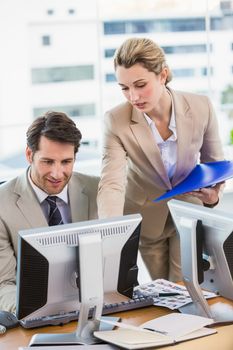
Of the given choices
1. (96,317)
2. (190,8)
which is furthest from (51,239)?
(190,8)

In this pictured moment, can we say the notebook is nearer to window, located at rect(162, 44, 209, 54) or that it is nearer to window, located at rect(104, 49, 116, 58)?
window, located at rect(104, 49, 116, 58)

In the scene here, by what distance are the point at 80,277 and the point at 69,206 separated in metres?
0.72

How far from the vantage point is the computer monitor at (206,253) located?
2.39 m

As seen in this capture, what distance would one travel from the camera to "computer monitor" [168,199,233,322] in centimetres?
239

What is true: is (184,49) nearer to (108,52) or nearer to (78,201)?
(108,52)

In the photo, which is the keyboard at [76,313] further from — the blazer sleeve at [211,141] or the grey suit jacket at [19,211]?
the blazer sleeve at [211,141]

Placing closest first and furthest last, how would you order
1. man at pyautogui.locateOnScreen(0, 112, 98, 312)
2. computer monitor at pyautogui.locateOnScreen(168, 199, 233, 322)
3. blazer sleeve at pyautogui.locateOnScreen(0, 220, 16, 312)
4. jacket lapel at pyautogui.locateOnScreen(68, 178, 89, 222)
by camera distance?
computer monitor at pyautogui.locateOnScreen(168, 199, 233, 322) → blazer sleeve at pyautogui.locateOnScreen(0, 220, 16, 312) → man at pyautogui.locateOnScreen(0, 112, 98, 312) → jacket lapel at pyautogui.locateOnScreen(68, 178, 89, 222)

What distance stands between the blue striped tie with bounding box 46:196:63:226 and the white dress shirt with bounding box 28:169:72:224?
0.04ft

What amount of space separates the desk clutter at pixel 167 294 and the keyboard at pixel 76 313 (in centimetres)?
5

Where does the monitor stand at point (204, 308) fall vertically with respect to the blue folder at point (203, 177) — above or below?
below

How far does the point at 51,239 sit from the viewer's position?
2.23 meters

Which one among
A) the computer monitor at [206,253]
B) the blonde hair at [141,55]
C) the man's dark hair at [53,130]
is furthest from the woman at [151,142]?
the computer monitor at [206,253]

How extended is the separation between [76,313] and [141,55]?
0.97 meters

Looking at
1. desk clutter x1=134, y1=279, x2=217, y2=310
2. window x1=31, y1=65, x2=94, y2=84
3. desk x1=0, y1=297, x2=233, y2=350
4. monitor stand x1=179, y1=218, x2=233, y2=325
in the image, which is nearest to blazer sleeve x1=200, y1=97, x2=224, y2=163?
desk clutter x1=134, y1=279, x2=217, y2=310
